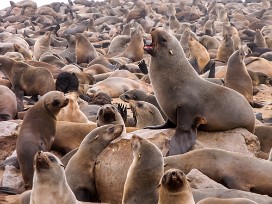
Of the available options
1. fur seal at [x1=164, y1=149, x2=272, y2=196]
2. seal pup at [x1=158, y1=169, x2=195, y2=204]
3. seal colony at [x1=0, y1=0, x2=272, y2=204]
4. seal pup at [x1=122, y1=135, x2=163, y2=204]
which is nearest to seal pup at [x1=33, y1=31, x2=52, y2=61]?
seal colony at [x1=0, y1=0, x2=272, y2=204]

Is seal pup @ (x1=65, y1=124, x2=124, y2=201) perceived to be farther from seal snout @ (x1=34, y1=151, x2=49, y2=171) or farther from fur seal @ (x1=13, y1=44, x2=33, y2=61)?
fur seal @ (x1=13, y1=44, x2=33, y2=61)

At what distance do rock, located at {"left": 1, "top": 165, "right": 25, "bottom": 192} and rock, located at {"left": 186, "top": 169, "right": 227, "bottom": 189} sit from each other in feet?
6.61

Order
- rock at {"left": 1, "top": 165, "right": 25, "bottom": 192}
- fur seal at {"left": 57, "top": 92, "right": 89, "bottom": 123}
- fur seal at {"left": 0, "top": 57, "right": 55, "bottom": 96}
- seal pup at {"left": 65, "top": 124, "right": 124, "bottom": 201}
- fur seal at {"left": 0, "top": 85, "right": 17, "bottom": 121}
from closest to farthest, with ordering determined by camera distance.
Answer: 1. seal pup at {"left": 65, "top": 124, "right": 124, "bottom": 201}
2. rock at {"left": 1, "top": 165, "right": 25, "bottom": 192}
3. fur seal at {"left": 57, "top": 92, "right": 89, "bottom": 123}
4. fur seal at {"left": 0, "top": 85, "right": 17, "bottom": 121}
5. fur seal at {"left": 0, "top": 57, "right": 55, "bottom": 96}

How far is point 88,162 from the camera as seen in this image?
243 inches

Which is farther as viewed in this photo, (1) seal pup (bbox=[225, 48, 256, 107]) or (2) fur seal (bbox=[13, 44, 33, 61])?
(2) fur seal (bbox=[13, 44, 33, 61])

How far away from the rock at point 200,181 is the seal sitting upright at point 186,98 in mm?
835

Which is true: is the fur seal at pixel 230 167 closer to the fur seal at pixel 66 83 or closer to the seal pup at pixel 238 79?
the fur seal at pixel 66 83

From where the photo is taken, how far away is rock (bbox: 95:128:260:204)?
600cm

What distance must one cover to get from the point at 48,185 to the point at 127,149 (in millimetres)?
1358

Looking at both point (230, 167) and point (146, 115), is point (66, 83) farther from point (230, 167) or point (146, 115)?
point (230, 167)

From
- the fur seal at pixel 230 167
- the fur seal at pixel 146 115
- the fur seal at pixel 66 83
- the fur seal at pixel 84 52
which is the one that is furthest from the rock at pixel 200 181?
the fur seal at pixel 84 52

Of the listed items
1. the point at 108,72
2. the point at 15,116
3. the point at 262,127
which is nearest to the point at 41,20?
the point at 108,72

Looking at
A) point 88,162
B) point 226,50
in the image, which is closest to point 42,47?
point 226,50

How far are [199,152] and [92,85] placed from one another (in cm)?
670
